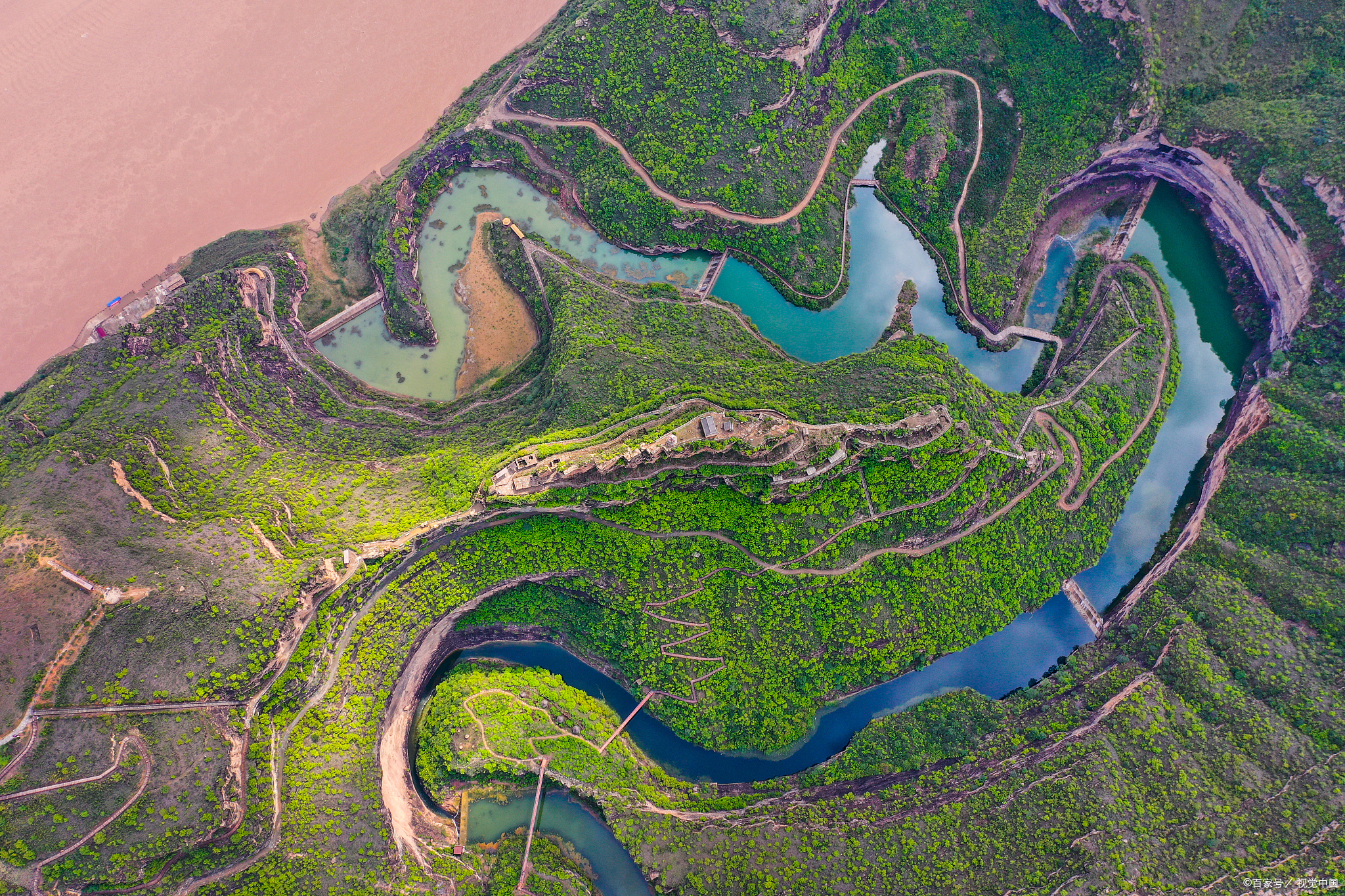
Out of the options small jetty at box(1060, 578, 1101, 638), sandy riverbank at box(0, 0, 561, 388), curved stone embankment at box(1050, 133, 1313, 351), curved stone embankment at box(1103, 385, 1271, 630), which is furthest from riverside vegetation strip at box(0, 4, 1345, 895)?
sandy riverbank at box(0, 0, 561, 388)

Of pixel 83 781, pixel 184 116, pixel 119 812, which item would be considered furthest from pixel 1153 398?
pixel 184 116

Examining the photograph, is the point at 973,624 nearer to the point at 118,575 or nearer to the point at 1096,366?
the point at 1096,366

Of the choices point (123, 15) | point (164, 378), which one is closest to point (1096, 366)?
point (164, 378)

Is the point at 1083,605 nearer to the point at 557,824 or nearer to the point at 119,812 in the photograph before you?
the point at 557,824

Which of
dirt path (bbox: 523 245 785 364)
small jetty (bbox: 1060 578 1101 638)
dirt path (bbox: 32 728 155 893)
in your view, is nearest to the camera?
dirt path (bbox: 32 728 155 893)

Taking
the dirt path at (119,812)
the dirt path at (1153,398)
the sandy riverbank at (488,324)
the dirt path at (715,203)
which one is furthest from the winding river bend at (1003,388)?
the dirt path at (119,812)

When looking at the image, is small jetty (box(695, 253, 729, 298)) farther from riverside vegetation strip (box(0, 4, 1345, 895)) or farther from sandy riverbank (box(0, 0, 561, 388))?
sandy riverbank (box(0, 0, 561, 388))
